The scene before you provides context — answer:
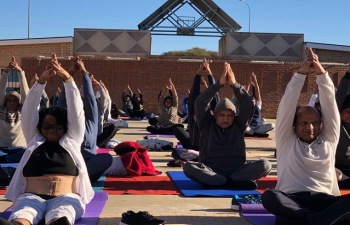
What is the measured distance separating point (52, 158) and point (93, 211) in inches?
24.3

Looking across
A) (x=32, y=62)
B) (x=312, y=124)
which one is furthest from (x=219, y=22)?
(x=312, y=124)

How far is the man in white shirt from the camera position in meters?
3.89

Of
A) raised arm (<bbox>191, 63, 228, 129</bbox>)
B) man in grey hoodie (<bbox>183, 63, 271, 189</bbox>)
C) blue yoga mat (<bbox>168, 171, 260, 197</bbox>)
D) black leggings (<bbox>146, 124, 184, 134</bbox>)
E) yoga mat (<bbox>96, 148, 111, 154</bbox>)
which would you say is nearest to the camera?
blue yoga mat (<bbox>168, 171, 260, 197</bbox>)

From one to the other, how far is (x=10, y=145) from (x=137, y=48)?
19.1 meters

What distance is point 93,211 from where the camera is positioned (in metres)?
4.46

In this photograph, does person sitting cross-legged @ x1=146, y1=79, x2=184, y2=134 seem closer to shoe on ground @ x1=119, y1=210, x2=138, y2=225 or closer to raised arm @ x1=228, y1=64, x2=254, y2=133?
raised arm @ x1=228, y1=64, x2=254, y2=133

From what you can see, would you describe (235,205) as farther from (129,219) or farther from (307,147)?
(129,219)

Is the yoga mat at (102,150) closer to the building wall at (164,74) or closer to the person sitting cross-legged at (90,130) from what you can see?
the person sitting cross-legged at (90,130)

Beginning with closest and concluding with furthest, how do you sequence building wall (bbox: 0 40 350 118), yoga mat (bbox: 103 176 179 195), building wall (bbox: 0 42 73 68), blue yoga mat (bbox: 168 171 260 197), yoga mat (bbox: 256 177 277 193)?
blue yoga mat (bbox: 168 171 260 197) → yoga mat (bbox: 103 176 179 195) → yoga mat (bbox: 256 177 277 193) → building wall (bbox: 0 40 350 118) → building wall (bbox: 0 42 73 68)

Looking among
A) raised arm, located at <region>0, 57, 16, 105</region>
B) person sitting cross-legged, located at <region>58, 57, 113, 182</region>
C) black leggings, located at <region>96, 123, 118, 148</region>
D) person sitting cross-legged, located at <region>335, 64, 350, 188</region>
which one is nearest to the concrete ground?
person sitting cross-legged, located at <region>58, 57, 113, 182</region>

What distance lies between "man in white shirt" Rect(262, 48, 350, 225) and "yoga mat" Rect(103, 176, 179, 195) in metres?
1.81

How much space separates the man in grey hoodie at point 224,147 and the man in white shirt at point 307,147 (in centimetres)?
161

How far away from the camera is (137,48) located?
26188mm

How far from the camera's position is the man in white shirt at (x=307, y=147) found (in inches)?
153
